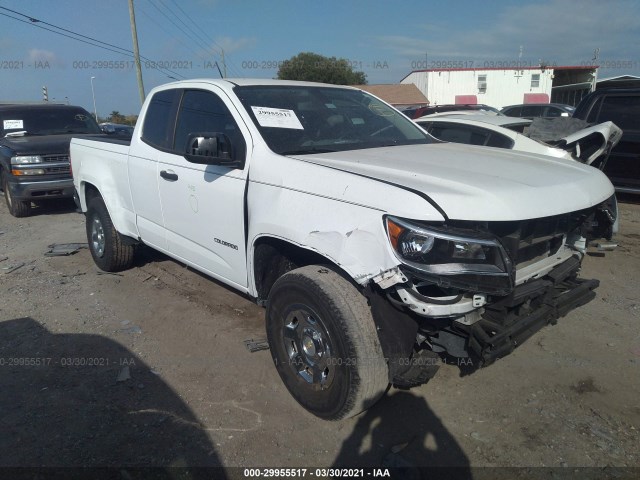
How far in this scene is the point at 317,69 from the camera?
49.0 m

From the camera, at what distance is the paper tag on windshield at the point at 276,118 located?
342cm

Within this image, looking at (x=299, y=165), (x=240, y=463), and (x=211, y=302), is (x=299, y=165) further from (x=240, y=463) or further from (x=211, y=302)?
(x=211, y=302)

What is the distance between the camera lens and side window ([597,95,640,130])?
730cm

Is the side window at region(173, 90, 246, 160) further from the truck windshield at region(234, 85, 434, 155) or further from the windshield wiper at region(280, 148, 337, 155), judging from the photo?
the windshield wiper at region(280, 148, 337, 155)

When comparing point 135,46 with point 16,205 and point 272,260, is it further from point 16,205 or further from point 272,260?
point 272,260

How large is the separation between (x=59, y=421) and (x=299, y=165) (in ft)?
6.97

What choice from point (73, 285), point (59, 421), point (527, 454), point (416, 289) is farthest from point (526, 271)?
point (73, 285)

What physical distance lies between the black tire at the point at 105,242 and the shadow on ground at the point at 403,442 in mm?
3495

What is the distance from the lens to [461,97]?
4131 centimetres

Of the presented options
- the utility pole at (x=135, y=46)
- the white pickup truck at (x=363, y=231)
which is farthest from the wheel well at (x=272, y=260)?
the utility pole at (x=135, y=46)

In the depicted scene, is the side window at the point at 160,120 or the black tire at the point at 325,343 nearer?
the black tire at the point at 325,343

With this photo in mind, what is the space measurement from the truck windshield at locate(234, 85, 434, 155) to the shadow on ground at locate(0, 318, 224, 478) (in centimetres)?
181

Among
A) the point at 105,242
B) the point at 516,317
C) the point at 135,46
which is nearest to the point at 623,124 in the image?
the point at 516,317

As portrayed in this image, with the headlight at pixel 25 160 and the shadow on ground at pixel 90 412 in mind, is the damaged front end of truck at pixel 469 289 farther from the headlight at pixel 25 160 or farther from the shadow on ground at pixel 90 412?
the headlight at pixel 25 160
